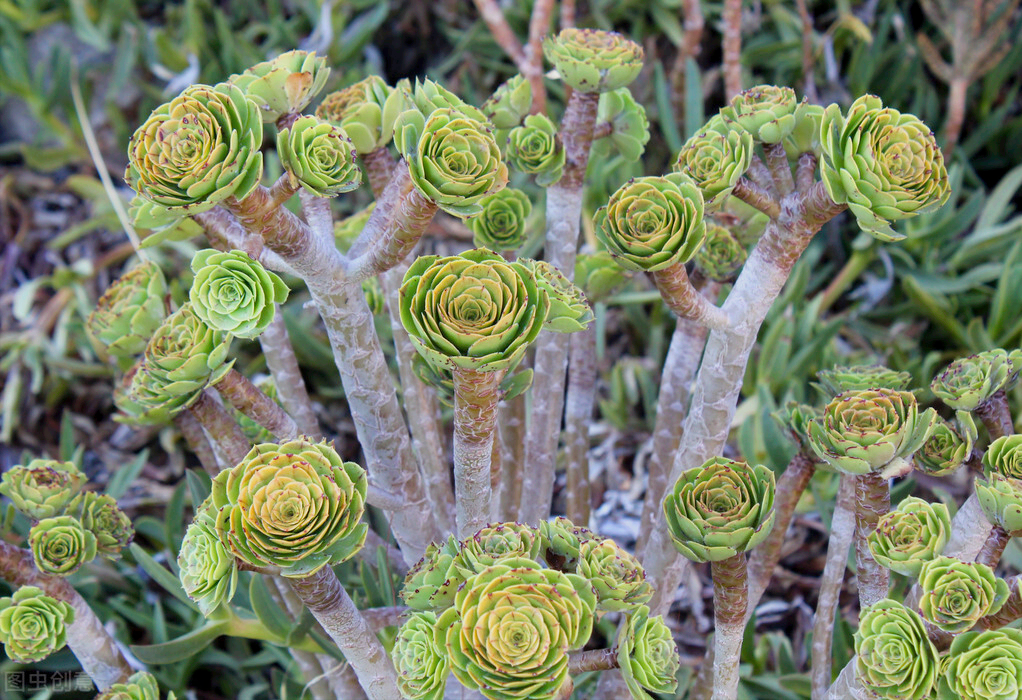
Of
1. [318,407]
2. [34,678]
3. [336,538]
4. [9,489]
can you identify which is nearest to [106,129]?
[318,407]

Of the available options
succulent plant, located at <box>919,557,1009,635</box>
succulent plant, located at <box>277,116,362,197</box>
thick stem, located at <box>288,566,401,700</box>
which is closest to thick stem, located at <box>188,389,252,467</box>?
thick stem, located at <box>288,566,401,700</box>

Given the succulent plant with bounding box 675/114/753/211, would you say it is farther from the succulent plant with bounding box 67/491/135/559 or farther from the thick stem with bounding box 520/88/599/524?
the succulent plant with bounding box 67/491/135/559

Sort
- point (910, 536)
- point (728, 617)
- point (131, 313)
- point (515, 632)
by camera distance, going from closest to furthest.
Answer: point (515, 632)
point (910, 536)
point (728, 617)
point (131, 313)

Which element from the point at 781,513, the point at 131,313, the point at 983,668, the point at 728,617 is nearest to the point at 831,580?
the point at 781,513

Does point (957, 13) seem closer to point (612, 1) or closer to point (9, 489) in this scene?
point (612, 1)

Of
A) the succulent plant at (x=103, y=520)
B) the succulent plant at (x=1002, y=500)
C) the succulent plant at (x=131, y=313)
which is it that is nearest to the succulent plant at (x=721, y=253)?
the succulent plant at (x=1002, y=500)

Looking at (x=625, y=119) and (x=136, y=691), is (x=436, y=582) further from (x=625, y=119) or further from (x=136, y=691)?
(x=625, y=119)

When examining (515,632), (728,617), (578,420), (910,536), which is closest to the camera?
(515,632)
